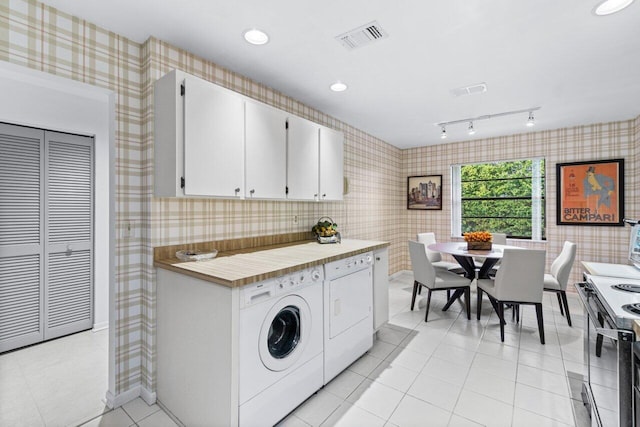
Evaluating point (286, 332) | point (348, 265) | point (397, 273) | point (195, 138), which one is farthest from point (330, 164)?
point (397, 273)

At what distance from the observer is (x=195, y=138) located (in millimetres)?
1928

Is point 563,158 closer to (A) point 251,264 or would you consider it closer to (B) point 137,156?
(A) point 251,264

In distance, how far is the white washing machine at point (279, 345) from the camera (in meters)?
1.59

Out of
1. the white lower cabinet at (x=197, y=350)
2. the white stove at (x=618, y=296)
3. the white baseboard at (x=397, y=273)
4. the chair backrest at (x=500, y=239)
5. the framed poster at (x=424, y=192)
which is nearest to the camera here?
the white stove at (x=618, y=296)

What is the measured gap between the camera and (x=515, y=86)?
2869 mm

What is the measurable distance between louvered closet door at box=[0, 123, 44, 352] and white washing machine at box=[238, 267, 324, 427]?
2.57 m

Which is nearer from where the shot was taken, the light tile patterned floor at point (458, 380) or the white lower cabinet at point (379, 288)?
the light tile patterned floor at point (458, 380)

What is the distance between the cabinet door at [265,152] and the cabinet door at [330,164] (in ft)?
1.90

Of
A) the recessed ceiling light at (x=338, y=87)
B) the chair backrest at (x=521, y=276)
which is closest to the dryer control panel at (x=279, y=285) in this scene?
the recessed ceiling light at (x=338, y=87)

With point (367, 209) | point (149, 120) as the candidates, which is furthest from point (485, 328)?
point (149, 120)

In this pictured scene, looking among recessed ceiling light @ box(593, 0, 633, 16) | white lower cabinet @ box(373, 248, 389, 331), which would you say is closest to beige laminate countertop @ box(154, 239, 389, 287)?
white lower cabinet @ box(373, 248, 389, 331)

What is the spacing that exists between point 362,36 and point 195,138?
1335 millimetres

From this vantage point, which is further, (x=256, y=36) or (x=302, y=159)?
(x=302, y=159)

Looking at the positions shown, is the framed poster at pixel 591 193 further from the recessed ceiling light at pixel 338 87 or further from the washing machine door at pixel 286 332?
the washing machine door at pixel 286 332
